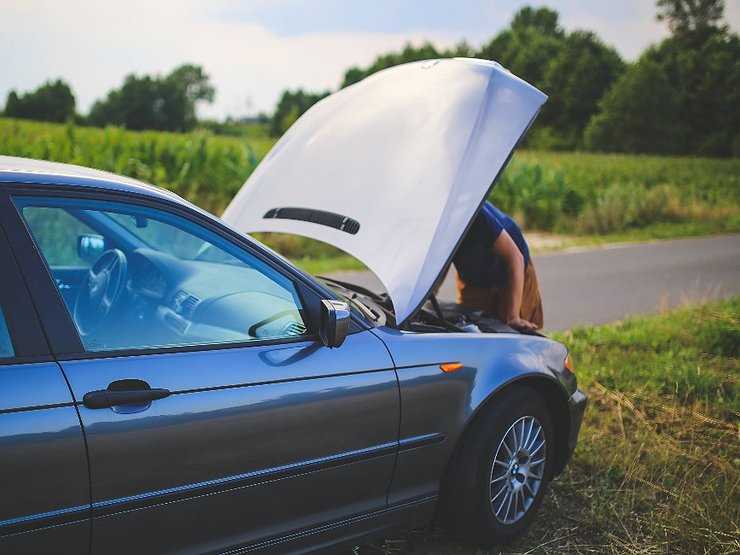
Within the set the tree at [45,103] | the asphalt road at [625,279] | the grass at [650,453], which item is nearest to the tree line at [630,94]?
the tree at [45,103]

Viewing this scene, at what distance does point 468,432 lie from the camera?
321 centimetres

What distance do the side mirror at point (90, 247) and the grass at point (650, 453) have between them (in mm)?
1805

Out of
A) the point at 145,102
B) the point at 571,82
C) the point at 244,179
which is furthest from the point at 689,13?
the point at 244,179

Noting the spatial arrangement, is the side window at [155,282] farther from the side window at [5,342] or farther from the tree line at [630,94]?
the tree line at [630,94]

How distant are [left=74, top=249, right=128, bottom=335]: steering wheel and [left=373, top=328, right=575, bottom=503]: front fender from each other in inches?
40.1

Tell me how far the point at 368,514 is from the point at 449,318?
1276 mm

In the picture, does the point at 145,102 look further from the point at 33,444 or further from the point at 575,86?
the point at 33,444

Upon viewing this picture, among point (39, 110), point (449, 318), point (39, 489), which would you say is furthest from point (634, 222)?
point (39, 110)

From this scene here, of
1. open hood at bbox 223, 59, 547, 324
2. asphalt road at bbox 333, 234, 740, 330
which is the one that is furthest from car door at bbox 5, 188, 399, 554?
asphalt road at bbox 333, 234, 740, 330

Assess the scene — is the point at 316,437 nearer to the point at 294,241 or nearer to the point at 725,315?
the point at 725,315

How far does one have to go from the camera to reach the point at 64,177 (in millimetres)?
2486

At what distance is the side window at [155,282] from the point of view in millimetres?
2527

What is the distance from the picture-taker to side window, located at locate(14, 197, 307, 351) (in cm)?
253

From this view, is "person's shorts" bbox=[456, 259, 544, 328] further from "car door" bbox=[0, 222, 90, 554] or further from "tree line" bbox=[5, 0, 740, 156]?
"tree line" bbox=[5, 0, 740, 156]
